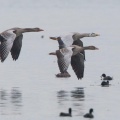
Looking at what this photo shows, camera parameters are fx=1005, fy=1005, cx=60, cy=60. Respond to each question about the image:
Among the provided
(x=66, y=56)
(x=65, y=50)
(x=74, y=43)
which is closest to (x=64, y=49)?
(x=65, y=50)

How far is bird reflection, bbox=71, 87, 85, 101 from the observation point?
27.0m

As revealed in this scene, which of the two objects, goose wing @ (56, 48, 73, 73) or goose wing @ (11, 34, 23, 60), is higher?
goose wing @ (11, 34, 23, 60)

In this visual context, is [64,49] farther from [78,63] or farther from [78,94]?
[78,94]

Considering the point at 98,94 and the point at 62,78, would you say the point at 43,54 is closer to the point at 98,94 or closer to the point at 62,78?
the point at 62,78

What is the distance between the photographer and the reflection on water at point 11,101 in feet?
80.7

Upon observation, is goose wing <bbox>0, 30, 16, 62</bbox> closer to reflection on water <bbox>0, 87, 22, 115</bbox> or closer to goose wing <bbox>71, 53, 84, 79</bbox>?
reflection on water <bbox>0, 87, 22, 115</bbox>

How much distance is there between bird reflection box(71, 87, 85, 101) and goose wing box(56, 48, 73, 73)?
2.49 ft

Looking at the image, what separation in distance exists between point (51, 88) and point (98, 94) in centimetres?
189

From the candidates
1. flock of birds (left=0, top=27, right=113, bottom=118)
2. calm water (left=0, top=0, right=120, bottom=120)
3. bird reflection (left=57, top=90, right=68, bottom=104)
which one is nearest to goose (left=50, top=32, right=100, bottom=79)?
flock of birds (left=0, top=27, right=113, bottom=118)

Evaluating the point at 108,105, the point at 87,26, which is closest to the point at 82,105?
the point at 108,105

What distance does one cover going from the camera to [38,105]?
84.3ft

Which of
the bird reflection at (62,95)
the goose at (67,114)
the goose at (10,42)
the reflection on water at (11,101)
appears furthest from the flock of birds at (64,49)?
the goose at (67,114)

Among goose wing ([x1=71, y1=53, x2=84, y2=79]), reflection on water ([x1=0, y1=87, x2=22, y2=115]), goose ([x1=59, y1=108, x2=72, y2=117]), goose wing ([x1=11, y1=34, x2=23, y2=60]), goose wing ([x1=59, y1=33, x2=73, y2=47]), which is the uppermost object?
goose wing ([x1=59, y1=33, x2=73, y2=47])

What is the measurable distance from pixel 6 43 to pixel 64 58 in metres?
2.26
